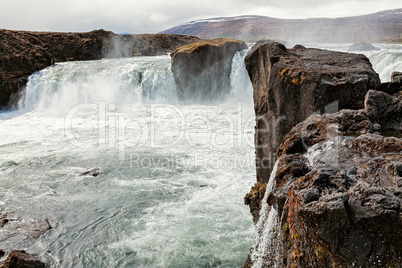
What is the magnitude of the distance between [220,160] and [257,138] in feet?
18.4

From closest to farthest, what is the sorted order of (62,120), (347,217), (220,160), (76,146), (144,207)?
(347,217)
(144,207)
(220,160)
(76,146)
(62,120)

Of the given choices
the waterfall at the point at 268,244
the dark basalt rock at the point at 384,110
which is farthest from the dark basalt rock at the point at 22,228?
the dark basalt rock at the point at 384,110

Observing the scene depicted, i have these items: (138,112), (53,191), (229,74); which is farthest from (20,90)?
(53,191)

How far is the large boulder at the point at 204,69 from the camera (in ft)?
81.1

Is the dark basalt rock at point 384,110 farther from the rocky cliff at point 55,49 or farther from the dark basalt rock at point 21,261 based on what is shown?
the rocky cliff at point 55,49

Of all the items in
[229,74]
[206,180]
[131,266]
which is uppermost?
[229,74]

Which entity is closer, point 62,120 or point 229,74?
point 62,120

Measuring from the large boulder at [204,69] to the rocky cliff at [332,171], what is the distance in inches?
723

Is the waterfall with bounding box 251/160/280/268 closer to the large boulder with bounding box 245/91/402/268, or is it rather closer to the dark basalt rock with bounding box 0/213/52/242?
the large boulder with bounding box 245/91/402/268

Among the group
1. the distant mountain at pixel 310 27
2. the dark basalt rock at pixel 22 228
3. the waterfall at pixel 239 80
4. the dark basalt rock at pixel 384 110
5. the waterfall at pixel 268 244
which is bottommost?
the dark basalt rock at pixel 22 228

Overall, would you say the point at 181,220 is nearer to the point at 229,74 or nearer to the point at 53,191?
the point at 53,191

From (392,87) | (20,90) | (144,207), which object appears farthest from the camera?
(20,90)

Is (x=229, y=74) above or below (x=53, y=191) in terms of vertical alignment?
Result: above

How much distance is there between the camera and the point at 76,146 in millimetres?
15766
